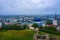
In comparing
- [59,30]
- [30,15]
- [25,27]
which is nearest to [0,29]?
[25,27]

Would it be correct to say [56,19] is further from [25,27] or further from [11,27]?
[11,27]

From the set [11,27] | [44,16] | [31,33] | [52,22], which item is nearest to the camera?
[31,33]

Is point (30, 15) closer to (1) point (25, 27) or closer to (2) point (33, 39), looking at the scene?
(1) point (25, 27)

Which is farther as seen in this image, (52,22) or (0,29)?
(52,22)

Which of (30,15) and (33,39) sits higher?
(30,15)

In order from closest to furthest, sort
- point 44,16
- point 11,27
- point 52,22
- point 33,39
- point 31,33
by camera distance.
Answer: point 33,39
point 31,33
point 11,27
point 44,16
point 52,22

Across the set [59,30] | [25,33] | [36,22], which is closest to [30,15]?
[36,22]
